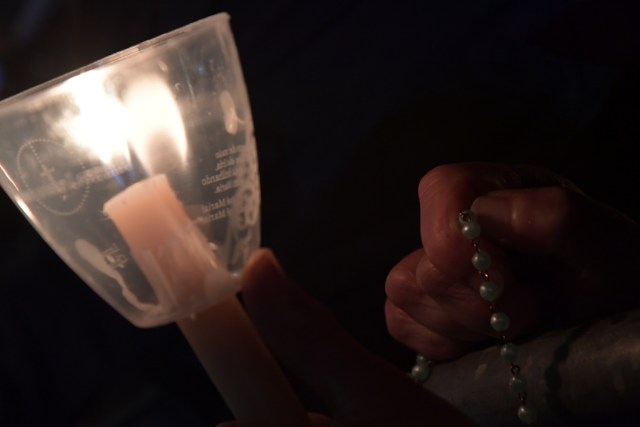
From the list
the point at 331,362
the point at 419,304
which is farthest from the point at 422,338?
the point at 331,362

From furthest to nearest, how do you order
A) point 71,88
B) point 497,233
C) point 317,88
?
point 317,88 → point 497,233 → point 71,88

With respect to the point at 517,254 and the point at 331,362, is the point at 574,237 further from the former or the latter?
the point at 331,362

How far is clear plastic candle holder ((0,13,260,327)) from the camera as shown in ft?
1.48

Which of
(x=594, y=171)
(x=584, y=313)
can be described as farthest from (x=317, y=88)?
(x=584, y=313)

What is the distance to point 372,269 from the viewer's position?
3.52ft

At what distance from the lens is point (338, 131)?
40.9 inches

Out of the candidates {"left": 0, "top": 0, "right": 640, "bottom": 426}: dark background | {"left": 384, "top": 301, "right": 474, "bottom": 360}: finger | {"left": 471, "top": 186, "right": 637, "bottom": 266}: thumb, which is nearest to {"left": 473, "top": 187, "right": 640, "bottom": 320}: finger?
{"left": 471, "top": 186, "right": 637, "bottom": 266}: thumb

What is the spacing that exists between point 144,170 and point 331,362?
0.16 meters

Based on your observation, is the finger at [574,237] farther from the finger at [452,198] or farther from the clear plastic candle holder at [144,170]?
the clear plastic candle holder at [144,170]

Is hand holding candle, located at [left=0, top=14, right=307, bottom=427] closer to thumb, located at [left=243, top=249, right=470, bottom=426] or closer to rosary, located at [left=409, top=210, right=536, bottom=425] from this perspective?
thumb, located at [left=243, top=249, right=470, bottom=426]

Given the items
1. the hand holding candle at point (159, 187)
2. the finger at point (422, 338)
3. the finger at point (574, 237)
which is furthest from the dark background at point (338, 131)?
the hand holding candle at point (159, 187)

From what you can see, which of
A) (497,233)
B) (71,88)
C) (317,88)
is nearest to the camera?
(71,88)

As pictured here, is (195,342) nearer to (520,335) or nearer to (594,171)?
(520,335)

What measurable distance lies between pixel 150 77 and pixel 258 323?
0.16 meters
